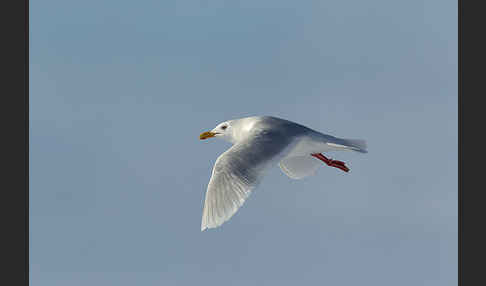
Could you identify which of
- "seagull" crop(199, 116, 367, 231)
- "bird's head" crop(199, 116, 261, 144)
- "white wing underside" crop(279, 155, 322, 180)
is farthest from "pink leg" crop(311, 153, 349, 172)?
"bird's head" crop(199, 116, 261, 144)

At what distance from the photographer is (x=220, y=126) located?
13375 mm

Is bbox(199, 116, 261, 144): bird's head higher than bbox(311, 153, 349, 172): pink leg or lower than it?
higher

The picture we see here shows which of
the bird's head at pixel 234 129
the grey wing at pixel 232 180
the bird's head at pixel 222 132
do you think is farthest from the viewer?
the bird's head at pixel 222 132

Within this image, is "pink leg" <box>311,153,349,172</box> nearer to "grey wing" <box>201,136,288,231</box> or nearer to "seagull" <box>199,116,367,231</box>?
"seagull" <box>199,116,367,231</box>

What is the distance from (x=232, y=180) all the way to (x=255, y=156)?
0.66 metres

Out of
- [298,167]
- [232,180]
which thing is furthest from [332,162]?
[232,180]

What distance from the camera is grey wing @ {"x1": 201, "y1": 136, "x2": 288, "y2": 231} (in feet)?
32.2

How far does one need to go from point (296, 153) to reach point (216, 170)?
94.5 inches

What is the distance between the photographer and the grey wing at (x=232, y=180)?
9.80 metres

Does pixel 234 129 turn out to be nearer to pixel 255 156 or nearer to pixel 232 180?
pixel 255 156

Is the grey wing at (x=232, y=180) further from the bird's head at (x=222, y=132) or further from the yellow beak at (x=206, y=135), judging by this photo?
the yellow beak at (x=206, y=135)

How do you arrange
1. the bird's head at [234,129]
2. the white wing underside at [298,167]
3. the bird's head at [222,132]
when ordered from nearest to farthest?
the bird's head at [234,129] < the bird's head at [222,132] < the white wing underside at [298,167]

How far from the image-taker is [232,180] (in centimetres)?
998

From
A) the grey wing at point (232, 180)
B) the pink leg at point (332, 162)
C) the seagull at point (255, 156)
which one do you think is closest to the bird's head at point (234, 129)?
the seagull at point (255, 156)
